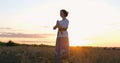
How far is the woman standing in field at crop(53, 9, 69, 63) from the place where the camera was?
42.1 feet

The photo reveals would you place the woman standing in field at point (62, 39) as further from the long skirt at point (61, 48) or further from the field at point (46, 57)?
the field at point (46, 57)

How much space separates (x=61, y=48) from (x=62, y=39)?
1.06ft

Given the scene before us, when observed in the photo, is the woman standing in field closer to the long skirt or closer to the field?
the long skirt

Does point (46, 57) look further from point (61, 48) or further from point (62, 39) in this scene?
point (62, 39)

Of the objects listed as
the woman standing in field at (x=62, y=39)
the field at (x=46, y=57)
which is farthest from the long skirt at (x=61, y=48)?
the field at (x=46, y=57)

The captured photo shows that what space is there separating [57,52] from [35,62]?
214 centimetres

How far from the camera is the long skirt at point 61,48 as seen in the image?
13109 mm

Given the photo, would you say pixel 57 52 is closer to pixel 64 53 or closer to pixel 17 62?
pixel 64 53

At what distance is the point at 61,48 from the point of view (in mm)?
13164

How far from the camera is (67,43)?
43.4ft

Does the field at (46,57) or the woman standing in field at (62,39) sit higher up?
the woman standing in field at (62,39)

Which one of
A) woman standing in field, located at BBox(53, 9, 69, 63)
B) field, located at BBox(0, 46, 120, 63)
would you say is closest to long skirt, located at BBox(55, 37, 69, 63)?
woman standing in field, located at BBox(53, 9, 69, 63)

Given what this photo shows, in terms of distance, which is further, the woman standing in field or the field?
the field

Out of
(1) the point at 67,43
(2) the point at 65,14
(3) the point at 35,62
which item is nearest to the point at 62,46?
(1) the point at 67,43
